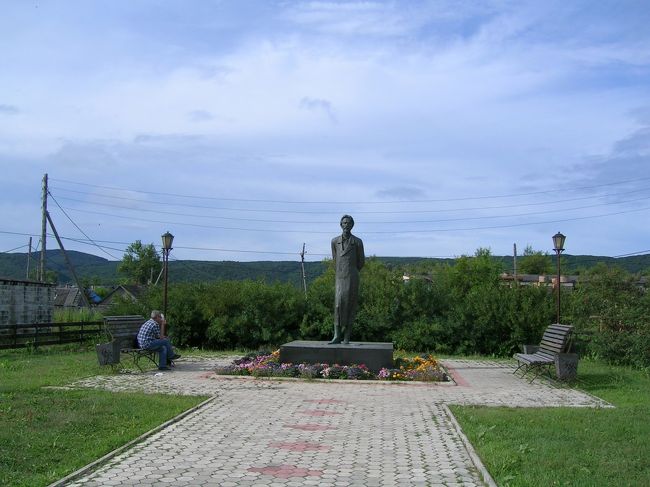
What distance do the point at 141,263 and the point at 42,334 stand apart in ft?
235

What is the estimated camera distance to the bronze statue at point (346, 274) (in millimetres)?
15086

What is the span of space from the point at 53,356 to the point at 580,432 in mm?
14165

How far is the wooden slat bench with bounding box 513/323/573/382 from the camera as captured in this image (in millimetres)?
13641

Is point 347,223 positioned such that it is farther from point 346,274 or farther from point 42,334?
point 42,334

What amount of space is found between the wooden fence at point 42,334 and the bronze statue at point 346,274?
9.27 m

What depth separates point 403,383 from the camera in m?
13.2

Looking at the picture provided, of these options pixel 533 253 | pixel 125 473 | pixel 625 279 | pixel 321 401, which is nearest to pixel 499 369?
pixel 625 279

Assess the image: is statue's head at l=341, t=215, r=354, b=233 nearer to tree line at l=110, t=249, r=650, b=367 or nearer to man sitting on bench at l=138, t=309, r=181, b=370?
man sitting on bench at l=138, t=309, r=181, b=370

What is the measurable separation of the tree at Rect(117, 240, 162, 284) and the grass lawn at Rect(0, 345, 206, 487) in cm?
7704

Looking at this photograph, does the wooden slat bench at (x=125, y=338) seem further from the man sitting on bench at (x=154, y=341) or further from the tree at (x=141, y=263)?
the tree at (x=141, y=263)

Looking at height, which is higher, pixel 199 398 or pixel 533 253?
pixel 533 253

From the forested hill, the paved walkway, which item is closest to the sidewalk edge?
the paved walkway

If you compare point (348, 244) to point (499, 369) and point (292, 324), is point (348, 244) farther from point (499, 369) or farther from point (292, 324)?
point (292, 324)

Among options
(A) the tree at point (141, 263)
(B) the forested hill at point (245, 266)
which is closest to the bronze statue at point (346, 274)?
(B) the forested hill at point (245, 266)
